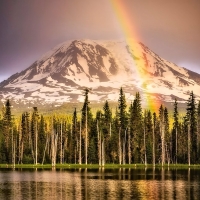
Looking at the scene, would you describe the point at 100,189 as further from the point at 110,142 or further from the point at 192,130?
the point at 192,130

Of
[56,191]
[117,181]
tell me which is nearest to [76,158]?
[117,181]

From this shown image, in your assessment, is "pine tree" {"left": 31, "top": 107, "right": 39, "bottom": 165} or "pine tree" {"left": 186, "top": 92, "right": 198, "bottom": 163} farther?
"pine tree" {"left": 186, "top": 92, "right": 198, "bottom": 163}

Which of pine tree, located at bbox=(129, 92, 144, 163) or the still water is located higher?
pine tree, located at bbox=(129, 92, 144, 163)

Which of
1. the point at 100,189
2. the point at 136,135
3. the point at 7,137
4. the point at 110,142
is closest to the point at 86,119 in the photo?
the point at 110,142

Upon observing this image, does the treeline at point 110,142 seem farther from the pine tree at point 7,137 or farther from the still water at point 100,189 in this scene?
the still water at point 100,189

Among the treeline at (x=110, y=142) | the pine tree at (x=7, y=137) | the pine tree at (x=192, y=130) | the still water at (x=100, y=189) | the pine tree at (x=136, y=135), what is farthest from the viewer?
the pine tree at (x=7, y=137)

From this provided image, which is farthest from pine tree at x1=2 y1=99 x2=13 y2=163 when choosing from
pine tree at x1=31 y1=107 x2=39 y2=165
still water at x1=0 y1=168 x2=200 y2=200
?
still water at x1=0 y1=168 x2=200 y2=200

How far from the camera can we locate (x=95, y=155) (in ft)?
389

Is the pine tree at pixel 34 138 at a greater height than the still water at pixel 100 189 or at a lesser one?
greater

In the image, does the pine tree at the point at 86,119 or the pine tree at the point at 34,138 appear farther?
the pine tree at the point at 34,138

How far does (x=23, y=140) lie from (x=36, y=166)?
13.9 meters

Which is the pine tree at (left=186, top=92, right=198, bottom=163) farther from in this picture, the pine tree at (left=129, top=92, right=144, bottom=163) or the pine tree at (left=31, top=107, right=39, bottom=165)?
the pine tree at (left=31, top=107, right=39, bottom=165)

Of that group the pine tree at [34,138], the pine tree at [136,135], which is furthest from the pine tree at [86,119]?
the pine tree at [34,138]

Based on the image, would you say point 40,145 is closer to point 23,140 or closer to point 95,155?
point 23,140
